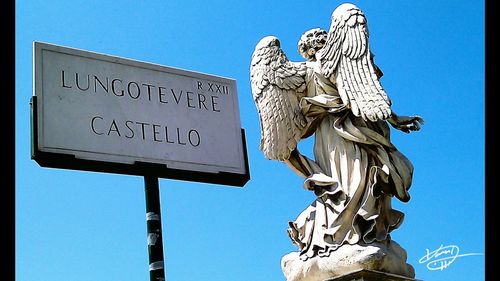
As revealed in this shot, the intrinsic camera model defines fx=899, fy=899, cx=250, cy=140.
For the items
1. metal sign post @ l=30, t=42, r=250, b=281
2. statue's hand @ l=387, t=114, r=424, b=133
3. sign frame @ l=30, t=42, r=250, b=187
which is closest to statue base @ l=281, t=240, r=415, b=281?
statue's hand @ l=387, t=114, r=424, b=133

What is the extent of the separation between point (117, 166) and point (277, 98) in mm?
2746

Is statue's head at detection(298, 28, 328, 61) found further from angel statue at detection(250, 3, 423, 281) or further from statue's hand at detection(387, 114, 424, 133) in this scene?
statue's hand at detection(387, 114, 424, 133)

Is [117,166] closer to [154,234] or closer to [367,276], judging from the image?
[154,234]

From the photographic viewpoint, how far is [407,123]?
714 cm

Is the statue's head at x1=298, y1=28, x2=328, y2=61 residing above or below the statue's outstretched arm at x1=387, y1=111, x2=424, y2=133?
above

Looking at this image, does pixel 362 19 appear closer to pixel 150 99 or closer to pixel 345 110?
pixel 345 110

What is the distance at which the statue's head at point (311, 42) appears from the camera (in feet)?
24.5

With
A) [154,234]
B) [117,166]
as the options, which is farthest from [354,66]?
[117,166]

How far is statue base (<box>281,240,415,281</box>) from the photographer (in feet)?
21.7

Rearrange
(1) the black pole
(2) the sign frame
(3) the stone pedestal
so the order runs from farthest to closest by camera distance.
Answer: (2) the sign frame → (1) the black pole → (3) the stone pedestal

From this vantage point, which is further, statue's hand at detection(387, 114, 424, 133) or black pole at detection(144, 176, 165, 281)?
black pole at detection(144, 176, 165, 281)

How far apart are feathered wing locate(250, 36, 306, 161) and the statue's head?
0.19 meters

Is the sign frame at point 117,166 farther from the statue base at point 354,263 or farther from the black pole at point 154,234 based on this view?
the statue base at point 354,263
